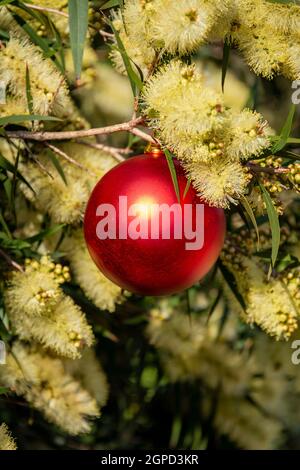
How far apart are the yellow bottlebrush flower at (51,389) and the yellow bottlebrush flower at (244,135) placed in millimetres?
512

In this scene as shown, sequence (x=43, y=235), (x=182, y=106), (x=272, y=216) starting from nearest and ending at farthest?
(x=182, y=106) → (x=272, y=216) → (x=43, y=235)

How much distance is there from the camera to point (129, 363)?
5.68ft

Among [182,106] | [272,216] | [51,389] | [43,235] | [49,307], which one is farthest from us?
[51,389]

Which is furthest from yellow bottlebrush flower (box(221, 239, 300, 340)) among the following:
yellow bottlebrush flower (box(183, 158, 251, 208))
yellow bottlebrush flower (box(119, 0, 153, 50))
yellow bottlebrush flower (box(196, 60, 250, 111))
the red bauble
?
yellow bottlebrush flower (box(196, 60, 250, 111))

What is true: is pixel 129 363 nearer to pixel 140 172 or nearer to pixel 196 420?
pixel 196 420

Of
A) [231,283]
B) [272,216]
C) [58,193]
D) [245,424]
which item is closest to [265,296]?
[231,283]

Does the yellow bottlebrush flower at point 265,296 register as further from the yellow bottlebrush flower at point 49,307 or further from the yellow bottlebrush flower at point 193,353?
the yellow bottlebrush flower at point 193,353

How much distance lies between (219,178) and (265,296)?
28 cm

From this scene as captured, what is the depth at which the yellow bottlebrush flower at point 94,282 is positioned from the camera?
1.22m

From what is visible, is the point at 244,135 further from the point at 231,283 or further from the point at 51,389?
the point at 51,389

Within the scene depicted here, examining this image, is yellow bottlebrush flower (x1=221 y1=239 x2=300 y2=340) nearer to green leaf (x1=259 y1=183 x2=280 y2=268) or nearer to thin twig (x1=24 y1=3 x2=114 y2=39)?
green leaf (x1=259 y1=183 x2=280 y2=268)

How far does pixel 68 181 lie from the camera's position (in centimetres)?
122

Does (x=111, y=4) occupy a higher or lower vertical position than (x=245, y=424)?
higher

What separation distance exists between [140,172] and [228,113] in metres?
0.14
